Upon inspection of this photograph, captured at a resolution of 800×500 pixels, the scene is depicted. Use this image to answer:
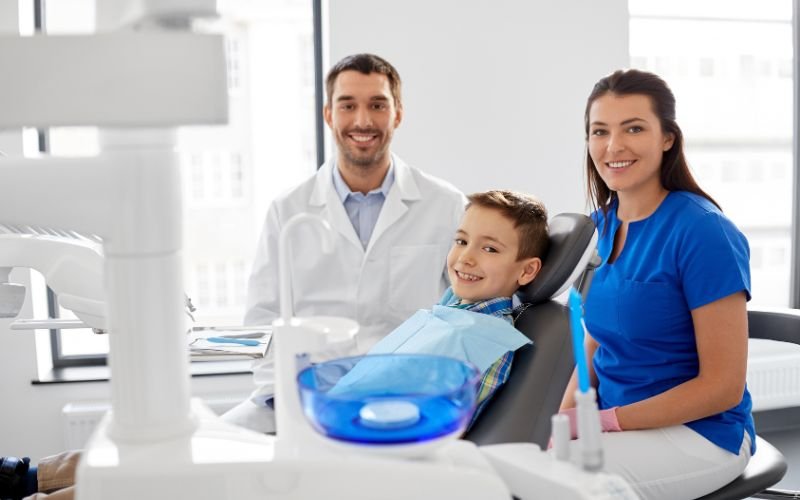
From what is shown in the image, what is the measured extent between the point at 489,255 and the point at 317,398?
3.02ft

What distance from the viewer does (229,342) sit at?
1828mm

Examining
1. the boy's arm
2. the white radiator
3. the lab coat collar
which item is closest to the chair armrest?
the boy's arm

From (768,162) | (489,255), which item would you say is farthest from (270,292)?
(768,162)

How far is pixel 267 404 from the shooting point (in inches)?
81.3

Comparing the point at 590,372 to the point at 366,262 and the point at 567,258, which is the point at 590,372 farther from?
the point at 366,262

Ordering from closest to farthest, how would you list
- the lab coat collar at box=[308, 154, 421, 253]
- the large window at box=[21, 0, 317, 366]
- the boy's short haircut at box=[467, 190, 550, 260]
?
the boy's short haircut at box=[467, 190, 550, 260]
the lab coat collar at box=[308, 154, 421, 253]
the large window at box=[21, 0, 317, 366]

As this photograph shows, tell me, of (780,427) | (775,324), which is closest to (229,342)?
(775,324)

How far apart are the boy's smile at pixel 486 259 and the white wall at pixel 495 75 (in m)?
1.19

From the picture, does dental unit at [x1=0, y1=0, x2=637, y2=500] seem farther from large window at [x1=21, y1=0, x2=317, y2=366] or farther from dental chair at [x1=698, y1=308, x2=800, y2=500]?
large window at [x1=21, y1=0, x2=317, y2=366]

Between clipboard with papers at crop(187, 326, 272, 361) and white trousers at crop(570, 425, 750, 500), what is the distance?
81 centimetres

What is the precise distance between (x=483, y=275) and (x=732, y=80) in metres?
2.53

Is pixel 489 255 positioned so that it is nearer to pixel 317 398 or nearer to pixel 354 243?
pixel 354 243

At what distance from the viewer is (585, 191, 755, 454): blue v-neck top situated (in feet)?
5.10

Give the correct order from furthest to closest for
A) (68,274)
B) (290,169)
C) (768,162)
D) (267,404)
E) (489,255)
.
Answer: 1. (290,169)
2. (768,162)
3. (267,404)
4. (489,255)
5. (68,274)
